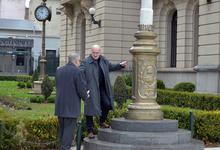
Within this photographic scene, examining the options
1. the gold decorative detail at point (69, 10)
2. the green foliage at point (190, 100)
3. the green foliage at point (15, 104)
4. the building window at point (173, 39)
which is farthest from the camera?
the gold decorative detail at point (69, 10)

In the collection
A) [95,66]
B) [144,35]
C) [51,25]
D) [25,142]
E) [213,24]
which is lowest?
[25,142]

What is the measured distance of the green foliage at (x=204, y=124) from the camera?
13.6m

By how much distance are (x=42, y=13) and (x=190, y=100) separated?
12.2 metres

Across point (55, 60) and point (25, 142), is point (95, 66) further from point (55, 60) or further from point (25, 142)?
point (55, 60)

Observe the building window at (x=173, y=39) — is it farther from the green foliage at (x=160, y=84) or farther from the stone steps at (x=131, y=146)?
the stone steps at (x=131, y=146)

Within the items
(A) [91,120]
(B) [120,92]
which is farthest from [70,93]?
(B) [120,92]

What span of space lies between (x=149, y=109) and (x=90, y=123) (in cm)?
132

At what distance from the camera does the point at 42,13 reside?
30.2 meters

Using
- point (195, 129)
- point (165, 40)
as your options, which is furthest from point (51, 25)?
point (195, 129)

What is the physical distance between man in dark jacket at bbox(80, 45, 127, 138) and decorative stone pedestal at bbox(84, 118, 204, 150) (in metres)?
0.42

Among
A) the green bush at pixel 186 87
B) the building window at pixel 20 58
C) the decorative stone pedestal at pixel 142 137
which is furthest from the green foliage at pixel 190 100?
the building window at pixel 20 58

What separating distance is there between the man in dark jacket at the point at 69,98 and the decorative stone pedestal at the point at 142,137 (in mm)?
654

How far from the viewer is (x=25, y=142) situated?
38.3 feet

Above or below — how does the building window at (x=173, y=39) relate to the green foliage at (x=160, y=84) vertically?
above
